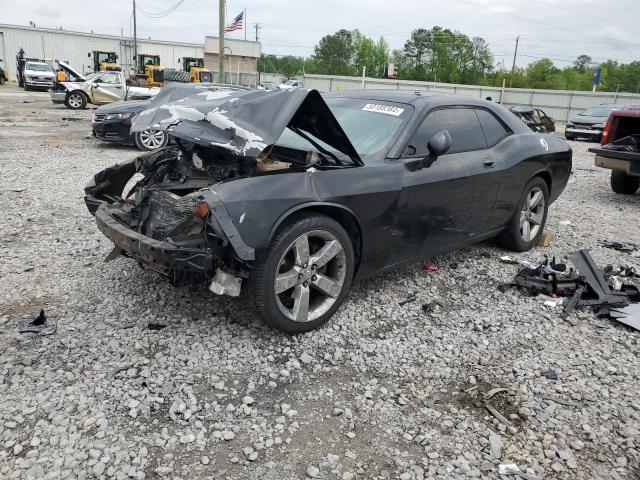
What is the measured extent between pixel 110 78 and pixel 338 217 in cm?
1833

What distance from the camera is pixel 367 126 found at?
13.9 ft

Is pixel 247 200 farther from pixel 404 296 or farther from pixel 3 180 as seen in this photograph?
pixel 3 180

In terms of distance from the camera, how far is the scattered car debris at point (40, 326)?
3453mm

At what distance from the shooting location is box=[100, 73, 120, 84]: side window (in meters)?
19.0

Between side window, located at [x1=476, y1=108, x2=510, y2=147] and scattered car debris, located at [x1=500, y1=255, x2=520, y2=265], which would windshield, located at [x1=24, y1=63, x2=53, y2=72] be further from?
scattered car debris, located at [x1=500, y1=255, x2=520, y2=265]

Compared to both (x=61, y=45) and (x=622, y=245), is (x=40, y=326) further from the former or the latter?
(x=61, y=45)

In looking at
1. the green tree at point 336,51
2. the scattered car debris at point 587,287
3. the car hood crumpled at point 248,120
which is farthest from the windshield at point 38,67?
Answer: the green tree at point 336,51

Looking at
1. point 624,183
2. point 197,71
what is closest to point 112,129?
point 624,183

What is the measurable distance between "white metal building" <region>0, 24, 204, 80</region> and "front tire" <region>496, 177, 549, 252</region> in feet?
181

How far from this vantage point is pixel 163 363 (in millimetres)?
3188

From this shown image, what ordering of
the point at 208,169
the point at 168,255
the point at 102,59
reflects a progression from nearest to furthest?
the point at 168,255 → the point at 208,169 → the point at 102,59

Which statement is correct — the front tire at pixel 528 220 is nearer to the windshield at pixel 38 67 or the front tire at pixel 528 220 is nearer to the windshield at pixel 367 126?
the windshield at pixel 367 126

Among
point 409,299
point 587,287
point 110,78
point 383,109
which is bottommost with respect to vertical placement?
point 409,299

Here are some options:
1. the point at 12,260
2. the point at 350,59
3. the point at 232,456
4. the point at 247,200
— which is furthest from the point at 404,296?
the point at 350,59
